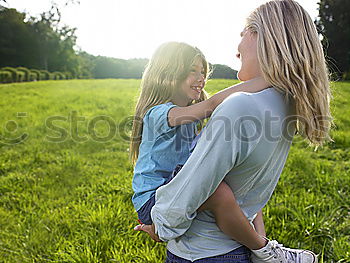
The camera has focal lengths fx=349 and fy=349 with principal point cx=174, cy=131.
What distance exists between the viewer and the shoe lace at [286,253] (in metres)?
1.07

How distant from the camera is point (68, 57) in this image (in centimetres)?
3353

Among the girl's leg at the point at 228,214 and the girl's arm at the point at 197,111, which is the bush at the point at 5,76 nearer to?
the girl's arm at the point at 197,111

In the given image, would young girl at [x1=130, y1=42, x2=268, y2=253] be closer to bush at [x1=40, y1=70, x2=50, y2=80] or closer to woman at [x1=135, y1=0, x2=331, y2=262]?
woman at [x1=135, y1=0, x2=331, y2=262]

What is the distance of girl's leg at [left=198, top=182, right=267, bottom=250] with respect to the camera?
→ 3.03 ft

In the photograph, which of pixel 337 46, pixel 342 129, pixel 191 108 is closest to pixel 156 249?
pixel 191 108

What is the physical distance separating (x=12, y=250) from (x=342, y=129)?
17.5ft

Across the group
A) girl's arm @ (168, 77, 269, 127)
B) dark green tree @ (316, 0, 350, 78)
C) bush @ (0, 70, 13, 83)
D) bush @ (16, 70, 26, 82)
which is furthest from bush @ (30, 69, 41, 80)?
girl's arm @ (168, 77, 269, 127)

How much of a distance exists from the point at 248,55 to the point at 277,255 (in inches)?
24.0

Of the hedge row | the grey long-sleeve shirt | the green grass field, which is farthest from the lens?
the hedge row

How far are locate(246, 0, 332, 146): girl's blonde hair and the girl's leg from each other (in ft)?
1.00

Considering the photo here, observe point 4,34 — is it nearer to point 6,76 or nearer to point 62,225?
point 6,76

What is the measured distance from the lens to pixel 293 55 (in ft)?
3.06

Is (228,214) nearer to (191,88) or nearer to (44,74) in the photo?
(191,88)

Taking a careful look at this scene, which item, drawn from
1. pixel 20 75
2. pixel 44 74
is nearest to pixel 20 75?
pixel 20 75
